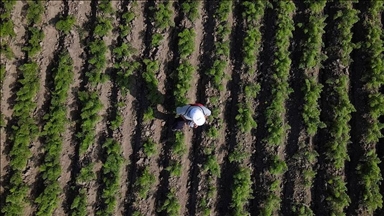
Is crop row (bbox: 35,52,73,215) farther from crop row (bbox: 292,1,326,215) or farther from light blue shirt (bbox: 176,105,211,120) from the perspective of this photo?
crop row (bbox: 292,1,326,215)

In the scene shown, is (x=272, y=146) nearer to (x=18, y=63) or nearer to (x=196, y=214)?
(x=196, y=214)

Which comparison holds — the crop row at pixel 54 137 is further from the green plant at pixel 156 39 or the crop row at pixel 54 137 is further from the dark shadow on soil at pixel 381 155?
the dark shadow on soil at pixel 381 155

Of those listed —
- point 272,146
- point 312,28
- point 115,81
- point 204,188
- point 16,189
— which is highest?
point 312,28

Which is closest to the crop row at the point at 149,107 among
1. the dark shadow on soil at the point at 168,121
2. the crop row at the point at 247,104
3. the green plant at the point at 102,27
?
the dark shadow on soil at the point at 168,121

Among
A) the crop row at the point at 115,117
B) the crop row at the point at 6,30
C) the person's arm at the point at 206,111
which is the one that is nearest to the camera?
the person's arm at the point at 206,111

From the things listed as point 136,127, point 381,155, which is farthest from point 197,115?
point 381,155

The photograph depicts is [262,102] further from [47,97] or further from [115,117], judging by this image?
[47,97]

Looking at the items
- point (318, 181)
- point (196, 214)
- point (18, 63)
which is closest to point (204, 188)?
point (196, 214)
